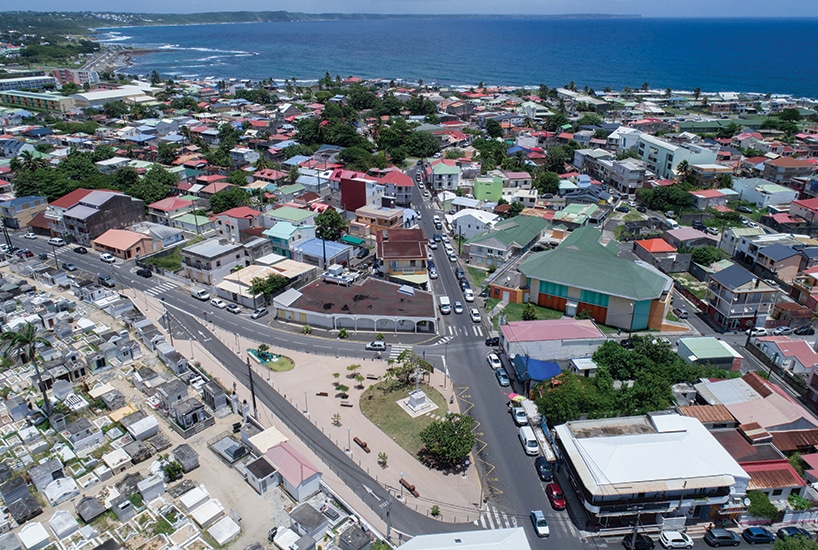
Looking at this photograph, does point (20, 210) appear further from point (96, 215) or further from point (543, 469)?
point (543, 469)

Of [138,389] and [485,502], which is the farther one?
[138,389]

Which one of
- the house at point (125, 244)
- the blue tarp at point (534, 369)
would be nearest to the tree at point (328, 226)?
the house at point (125, 244)

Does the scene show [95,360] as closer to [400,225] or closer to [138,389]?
[138,389]

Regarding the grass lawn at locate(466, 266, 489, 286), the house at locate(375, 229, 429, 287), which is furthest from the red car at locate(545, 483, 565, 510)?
the grass lawn at locate(466, 266, 489, 286)

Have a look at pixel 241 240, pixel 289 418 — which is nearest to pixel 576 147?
pixel 241 240

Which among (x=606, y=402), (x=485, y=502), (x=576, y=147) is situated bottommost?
(x=485, y=502)

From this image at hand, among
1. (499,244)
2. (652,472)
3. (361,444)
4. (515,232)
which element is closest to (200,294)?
(361,444)

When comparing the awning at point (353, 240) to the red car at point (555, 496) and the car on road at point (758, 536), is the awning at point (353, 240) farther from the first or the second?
the car on road at point (758, 536)
